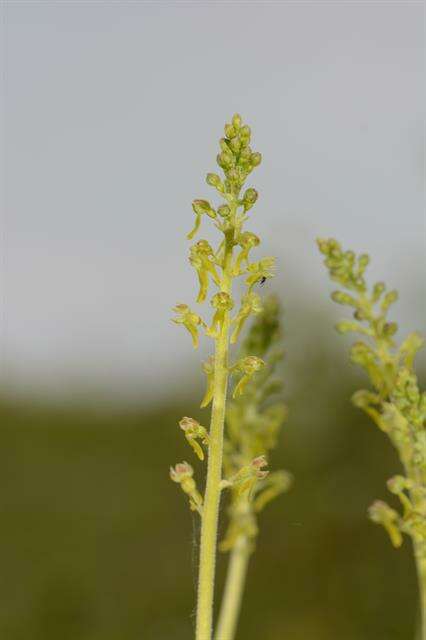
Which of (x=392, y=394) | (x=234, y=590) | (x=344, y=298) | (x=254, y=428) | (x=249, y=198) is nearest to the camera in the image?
(x=249, y=198)

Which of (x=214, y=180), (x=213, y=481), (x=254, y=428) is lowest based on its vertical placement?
(x=213, y=481)

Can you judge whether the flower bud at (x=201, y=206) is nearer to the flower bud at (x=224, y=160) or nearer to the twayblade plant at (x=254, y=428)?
the flower bud at (x=224, y=160)

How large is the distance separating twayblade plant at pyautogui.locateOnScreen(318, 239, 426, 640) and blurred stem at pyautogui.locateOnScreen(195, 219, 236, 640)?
13.2 inches

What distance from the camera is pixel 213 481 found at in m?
1.08

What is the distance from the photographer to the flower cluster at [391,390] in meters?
1.32

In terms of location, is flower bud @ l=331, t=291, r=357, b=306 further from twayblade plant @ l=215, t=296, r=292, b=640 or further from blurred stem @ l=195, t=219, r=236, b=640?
blurred stem @ l=195, t=219, r=236, b=640

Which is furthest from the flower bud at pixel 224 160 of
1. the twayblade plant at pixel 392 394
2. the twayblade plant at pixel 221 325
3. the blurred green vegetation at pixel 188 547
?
the blurred green vegetation at pixel 188 547

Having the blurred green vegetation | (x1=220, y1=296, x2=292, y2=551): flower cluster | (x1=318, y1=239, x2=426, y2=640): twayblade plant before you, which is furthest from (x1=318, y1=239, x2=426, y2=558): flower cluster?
the blurred green vegetation

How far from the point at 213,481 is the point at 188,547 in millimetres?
4540

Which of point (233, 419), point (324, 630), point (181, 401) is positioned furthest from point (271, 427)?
point (181, 401)

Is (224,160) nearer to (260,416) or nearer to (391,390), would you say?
(391,390)

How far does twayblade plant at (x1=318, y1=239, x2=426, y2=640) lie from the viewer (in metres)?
1.32

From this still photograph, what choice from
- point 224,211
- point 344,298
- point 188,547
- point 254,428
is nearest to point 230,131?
point 224,211

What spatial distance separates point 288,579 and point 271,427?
277 cm
